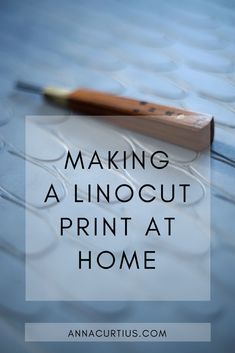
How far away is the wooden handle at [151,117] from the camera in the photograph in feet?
2.20

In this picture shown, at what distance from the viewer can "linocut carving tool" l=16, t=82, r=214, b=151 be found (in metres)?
0.67

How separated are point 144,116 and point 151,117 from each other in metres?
0.01

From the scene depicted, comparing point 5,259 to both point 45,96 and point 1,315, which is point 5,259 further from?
point 45,96

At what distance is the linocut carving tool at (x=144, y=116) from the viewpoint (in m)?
0.67

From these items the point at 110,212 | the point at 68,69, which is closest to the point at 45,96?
the point at 68,69

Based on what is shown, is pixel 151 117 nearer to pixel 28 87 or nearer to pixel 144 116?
pixel 144 116

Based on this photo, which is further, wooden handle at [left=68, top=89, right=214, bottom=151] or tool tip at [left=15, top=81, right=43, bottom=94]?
tool tip at [left=15, top=81, right=43, bottom=94]

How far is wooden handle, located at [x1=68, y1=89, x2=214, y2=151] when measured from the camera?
0.67m

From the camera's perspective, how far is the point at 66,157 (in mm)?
676

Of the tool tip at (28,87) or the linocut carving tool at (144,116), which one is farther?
the tool tip at (28,87)

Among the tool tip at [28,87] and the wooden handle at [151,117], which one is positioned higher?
the tool tip at [28,87]

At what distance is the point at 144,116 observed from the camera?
0.70 meters

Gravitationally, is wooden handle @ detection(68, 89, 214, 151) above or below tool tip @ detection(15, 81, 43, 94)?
below

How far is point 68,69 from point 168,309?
1.79ft
